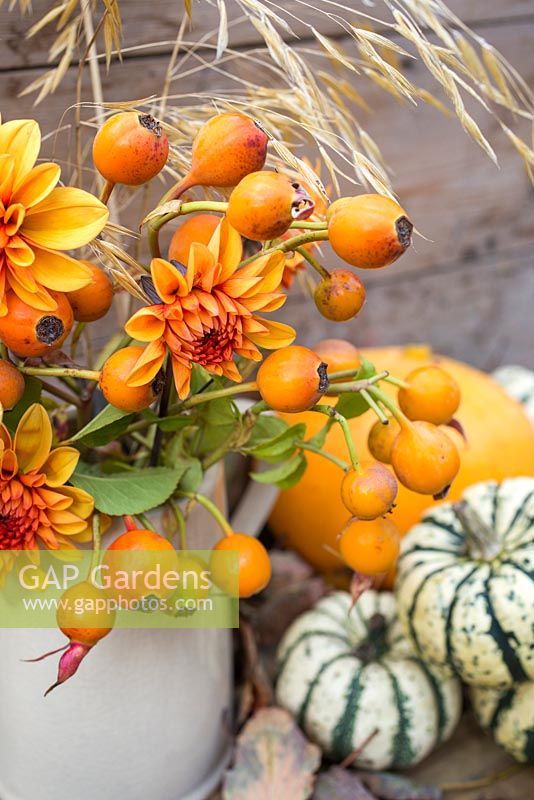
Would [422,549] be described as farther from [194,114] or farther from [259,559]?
[194,114]

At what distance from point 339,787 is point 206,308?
1.48ft

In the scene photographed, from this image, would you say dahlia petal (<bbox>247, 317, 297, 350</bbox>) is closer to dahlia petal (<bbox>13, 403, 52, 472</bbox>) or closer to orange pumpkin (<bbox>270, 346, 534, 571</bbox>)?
dahlia petal (<bbox>13, 403, 52, 472</bbox>)

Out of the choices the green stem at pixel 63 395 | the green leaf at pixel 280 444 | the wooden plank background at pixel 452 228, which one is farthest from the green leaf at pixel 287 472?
the wooden plank background at pixel 452 228

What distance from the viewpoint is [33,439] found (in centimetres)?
43

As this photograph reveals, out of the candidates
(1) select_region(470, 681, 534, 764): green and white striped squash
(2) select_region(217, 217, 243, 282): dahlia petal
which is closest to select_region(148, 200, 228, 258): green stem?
(2) select_region(217, 217, 243, 282): dahlia petal

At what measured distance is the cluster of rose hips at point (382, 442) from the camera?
16.0 inches

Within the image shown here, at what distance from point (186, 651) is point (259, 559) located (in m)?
0.14

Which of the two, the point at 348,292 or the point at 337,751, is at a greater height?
the point at 348,292

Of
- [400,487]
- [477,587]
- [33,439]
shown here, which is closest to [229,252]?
[33,439]

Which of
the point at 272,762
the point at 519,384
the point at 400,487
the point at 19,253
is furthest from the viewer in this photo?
the point at 519,384

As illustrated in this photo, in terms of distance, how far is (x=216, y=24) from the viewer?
2.80 ft

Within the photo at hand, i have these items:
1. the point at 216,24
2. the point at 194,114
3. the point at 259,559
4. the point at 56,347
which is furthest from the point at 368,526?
the point at 216,24

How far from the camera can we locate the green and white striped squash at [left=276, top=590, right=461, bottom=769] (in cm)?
69

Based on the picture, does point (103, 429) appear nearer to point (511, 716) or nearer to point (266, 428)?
point (266, 428)
